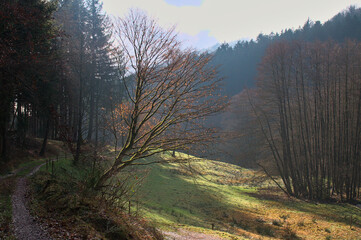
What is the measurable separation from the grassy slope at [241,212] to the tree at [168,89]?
1.20 meters

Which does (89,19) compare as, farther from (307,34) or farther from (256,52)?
(256,52)

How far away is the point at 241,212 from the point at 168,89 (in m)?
11.3

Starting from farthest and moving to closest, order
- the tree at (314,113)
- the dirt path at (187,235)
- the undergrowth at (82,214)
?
the tree at (314,113)
the dirt path at (187,235)
the undergrowth at (82,214)

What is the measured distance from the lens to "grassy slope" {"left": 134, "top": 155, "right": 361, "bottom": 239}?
463 inches

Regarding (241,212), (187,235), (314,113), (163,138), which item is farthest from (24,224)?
(314,113)

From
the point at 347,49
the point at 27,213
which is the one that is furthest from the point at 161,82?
the point at 347,49

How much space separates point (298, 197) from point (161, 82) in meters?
18.3

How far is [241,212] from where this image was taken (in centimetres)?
1566

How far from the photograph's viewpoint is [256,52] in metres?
95.8

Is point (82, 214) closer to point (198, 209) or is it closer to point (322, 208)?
point (198, 209)

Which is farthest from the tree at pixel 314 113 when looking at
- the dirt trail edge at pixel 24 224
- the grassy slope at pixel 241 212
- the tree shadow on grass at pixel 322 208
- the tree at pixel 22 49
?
the dirt trail edge at pixel 24 224

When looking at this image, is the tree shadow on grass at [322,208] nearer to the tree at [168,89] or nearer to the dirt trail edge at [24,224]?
the tree at [168,89]

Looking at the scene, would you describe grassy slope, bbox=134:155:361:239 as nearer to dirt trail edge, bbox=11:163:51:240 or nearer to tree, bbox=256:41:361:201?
tree, bbox=256:41:361:201

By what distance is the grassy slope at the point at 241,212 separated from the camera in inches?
463
